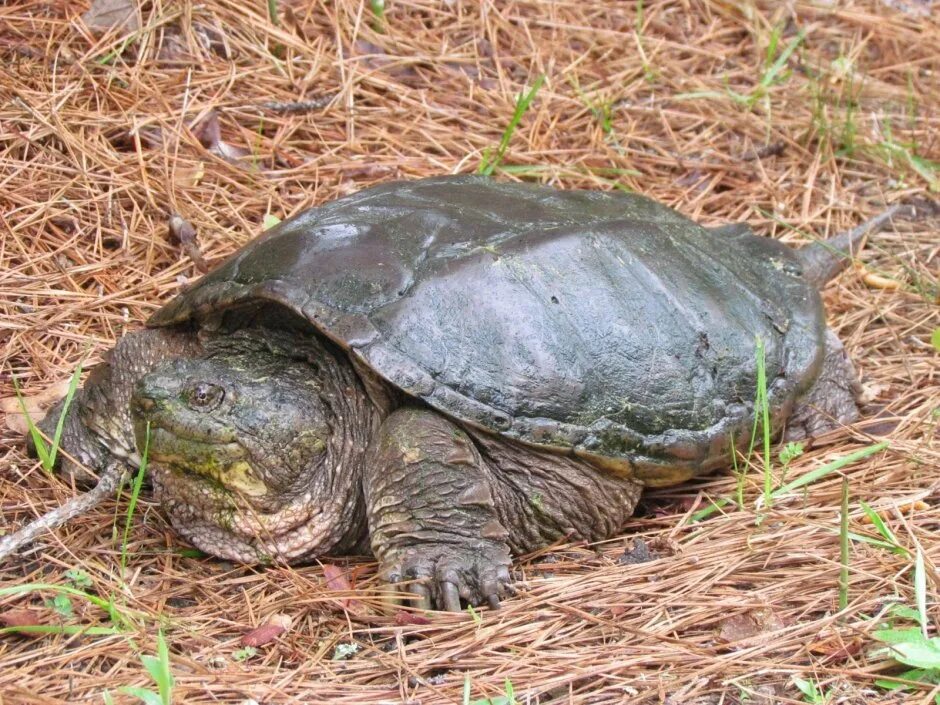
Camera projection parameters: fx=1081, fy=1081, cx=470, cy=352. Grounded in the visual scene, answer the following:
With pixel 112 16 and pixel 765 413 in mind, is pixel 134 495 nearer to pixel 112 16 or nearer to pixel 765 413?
pixel 765 413

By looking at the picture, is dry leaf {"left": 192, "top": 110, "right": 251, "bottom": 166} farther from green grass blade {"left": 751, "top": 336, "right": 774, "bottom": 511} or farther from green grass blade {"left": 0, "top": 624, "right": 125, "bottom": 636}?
green grass blade {"left": 0, "top": 624, "right": 125, "bottom": 636}

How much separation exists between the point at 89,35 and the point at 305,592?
2907 mm

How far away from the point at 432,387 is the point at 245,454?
20.2 inches

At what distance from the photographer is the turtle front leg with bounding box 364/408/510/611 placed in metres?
2.76

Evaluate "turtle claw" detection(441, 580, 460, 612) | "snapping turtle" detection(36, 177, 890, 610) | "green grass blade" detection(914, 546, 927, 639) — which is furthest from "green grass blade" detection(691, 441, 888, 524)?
"turtle claw" detection(441, 580, 460, 612)

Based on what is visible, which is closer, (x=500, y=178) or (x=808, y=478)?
(x=808, y=478)

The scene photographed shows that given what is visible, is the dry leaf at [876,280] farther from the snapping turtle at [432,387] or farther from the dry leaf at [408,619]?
the dry leaf at [408,619]

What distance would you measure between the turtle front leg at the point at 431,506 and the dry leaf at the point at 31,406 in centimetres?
116

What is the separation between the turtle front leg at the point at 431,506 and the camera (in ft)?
9.05

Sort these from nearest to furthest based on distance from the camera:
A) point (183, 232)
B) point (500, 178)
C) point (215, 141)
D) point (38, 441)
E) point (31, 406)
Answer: point (38, 441) < point (31, 406) < point (183, 232) < point (215, 141) < point (500, 178)

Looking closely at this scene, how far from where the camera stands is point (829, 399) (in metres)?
3.69

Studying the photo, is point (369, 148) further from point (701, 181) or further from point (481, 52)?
point (701, 181)

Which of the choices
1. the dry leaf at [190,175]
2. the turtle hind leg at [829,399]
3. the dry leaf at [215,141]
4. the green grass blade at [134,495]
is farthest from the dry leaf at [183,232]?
the turtle hind leg at [829,399]

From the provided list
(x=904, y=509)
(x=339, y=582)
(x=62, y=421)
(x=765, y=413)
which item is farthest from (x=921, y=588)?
(x=62, y=421)
